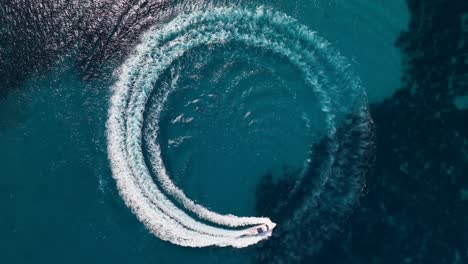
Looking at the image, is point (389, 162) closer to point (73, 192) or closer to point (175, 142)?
point (175, 142)

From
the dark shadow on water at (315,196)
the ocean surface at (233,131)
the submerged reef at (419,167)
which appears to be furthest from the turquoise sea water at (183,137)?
the submerged reef at (419,167)

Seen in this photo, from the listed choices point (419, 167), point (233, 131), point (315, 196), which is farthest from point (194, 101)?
point (419, 167)

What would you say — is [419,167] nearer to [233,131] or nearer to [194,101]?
[233,131]

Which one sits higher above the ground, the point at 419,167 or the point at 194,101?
the point at 419,167

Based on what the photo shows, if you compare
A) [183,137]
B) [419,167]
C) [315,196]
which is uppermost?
[419,167]

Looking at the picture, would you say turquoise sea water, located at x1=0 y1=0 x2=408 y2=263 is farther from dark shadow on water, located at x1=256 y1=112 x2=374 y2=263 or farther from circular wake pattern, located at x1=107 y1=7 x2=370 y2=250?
dark shadow on water, located at x1=256 y1=112 x2=374 y2=263

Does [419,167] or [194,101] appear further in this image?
[194,101]
